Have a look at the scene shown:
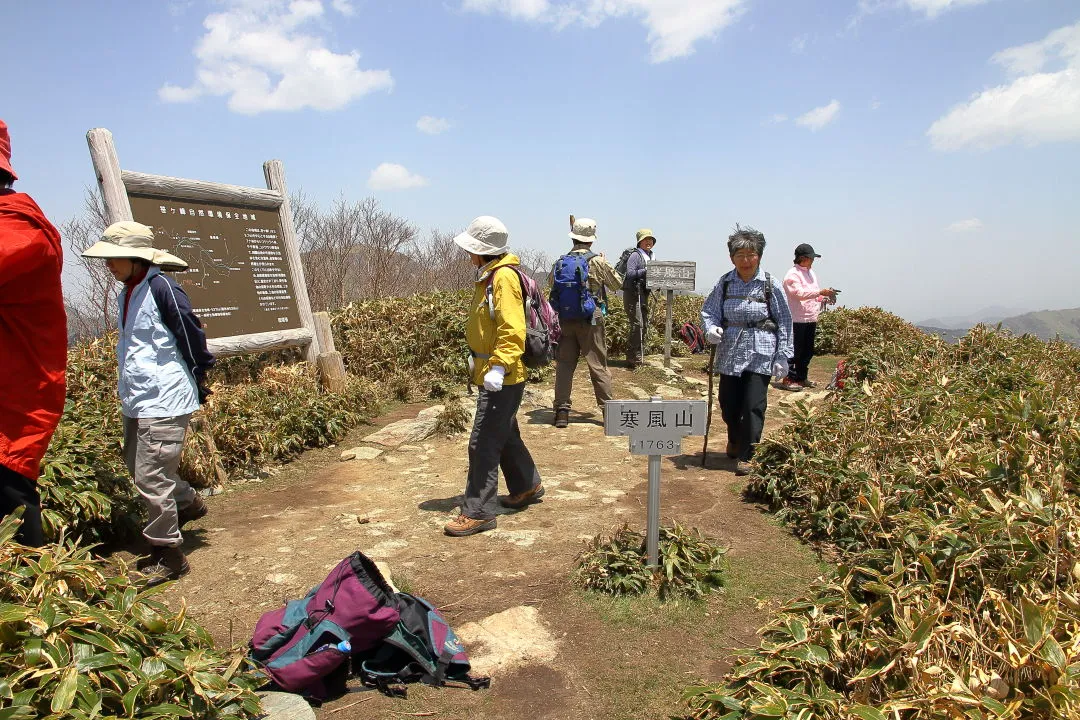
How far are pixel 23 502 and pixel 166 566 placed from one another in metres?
1.38

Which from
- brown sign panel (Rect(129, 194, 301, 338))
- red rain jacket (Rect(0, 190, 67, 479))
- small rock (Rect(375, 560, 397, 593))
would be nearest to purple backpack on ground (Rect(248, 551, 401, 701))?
small rock (Rect(375, 560, 397, 593))

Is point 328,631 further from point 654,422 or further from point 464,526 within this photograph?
point 654,422

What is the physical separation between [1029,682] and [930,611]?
0.37 metres

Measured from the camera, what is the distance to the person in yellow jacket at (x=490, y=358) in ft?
13.5

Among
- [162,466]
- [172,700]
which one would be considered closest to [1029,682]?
[172,700]

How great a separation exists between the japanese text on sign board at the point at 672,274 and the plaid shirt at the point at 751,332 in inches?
144

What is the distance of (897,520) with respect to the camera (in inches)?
127

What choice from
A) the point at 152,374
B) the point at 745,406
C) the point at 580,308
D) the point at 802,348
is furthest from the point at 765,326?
the point at 152,374

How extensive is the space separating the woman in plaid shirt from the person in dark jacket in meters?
3.85

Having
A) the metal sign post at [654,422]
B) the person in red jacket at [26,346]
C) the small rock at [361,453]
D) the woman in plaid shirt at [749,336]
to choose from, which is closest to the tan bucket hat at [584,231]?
the woman in plaid shirt at [749,336]

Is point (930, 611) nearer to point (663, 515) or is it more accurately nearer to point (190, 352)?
point (663, 515)

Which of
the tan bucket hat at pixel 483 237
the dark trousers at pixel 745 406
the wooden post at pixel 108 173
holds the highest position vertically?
the wooden post at pixel 108 173

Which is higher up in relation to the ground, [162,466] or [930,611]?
[162,466]

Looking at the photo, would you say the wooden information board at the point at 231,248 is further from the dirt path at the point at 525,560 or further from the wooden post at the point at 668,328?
the wooden post at the point at 668,328
